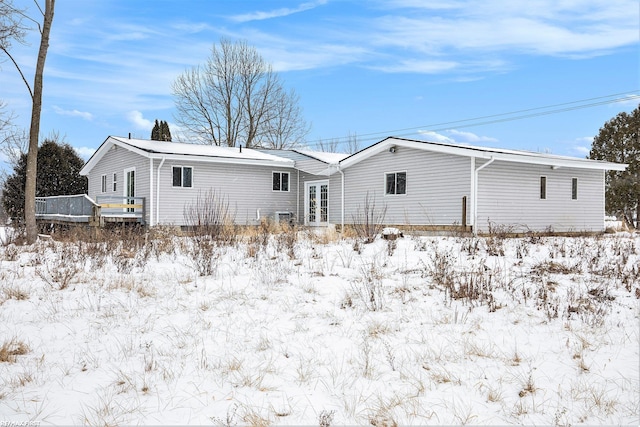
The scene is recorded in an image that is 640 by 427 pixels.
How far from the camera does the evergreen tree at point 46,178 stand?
86.1 ft

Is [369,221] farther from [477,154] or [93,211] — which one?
[93,211]

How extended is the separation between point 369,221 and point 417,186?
246 cm

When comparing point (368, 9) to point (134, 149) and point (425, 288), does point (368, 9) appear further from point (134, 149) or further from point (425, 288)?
point (134, 149)

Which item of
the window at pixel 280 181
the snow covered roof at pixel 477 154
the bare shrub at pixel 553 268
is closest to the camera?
the bare shrub at pixel 553 268

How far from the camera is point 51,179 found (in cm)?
2700

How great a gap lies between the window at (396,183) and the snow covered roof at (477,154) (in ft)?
3.47

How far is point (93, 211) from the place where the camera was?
17.8 metres

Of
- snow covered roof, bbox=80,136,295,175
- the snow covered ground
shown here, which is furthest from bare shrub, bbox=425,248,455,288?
snow covered roof, bbox=80,136,295,175

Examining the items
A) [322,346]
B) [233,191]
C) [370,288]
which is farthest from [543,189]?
[322,346]

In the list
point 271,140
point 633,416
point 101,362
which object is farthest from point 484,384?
point 271,140

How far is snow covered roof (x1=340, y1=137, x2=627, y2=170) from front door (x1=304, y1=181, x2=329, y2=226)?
210 centimetres

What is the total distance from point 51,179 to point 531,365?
1092 inches

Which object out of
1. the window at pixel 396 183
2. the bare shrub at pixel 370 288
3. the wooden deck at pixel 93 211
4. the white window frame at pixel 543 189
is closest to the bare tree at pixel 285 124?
the wooden deck at pixel 93 211

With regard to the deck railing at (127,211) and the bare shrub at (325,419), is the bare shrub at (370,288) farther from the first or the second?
the deck railing at (127,211)
